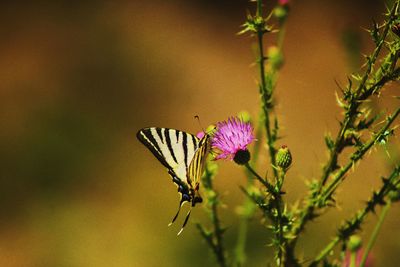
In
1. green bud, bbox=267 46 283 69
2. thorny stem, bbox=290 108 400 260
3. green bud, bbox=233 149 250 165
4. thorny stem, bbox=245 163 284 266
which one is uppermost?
green bud, bbox=267 46 283 69

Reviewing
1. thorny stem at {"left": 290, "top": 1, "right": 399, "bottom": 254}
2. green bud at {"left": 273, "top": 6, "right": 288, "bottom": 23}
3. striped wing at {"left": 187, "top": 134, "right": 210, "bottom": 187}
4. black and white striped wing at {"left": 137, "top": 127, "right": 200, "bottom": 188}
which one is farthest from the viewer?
green bud at {"left": 273, "top": 6, "right": 288, "bottom": 23}

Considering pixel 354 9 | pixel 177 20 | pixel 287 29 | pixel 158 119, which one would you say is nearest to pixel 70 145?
pixel 158 119

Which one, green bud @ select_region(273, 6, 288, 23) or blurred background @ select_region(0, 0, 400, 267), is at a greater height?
blurred background @ select_region(0, 0, 400, 267)

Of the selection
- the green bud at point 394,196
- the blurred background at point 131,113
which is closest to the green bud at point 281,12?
the green bud at point 394,196

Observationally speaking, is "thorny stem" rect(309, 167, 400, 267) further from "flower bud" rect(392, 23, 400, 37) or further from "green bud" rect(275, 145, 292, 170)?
"flower bud" rect(392, 23, 400, 37)

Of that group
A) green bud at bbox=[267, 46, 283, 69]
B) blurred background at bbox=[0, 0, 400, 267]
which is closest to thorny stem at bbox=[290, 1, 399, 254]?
green bud at bbox=[267, 46, 283, 69]

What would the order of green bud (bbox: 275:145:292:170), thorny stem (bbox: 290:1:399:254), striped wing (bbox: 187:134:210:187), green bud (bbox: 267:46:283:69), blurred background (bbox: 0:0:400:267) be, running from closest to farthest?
thorny stem (bbox: 290:1:399:254), green bud (bbox: 275:145:292:170), striped wing (bbox: 187:134:210:187), green bud (bbox: 267:46:283:69), blurred background (bbox: 0:0:400:267)

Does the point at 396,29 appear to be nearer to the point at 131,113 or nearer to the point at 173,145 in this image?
the point at 173,145

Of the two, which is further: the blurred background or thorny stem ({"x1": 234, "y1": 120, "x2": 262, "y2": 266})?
the blurred background

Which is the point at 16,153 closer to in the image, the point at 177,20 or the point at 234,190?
the point at 234,190
